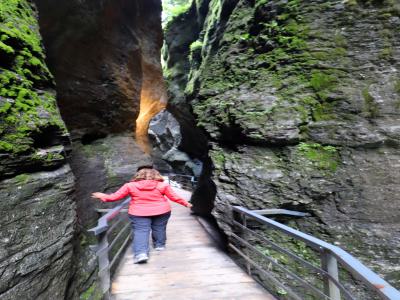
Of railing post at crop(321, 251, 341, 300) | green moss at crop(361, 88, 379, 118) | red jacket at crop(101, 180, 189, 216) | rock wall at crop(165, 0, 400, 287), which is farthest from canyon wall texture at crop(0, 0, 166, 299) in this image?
green moss at crop(361, 88, 379, 118)

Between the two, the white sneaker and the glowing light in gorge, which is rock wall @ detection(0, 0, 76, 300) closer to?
the white sneaker

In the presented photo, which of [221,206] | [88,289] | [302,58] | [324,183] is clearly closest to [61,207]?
[88,289]

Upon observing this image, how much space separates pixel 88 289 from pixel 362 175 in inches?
187

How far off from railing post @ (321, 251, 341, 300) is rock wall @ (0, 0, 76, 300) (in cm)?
254

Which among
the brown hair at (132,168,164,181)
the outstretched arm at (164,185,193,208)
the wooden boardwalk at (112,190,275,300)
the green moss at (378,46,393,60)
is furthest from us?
the green moss at (378,46,393,60)

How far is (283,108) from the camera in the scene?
5.91m

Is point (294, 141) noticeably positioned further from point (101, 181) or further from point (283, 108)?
point (101, 181)

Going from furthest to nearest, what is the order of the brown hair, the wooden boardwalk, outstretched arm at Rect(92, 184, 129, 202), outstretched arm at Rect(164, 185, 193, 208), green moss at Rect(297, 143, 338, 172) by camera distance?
green moss at Rect(297, 143, 338, 172) → the brown hair → outstretched arm at Rect(164, 185, 193, 208) → outstretched arm at Rect(92, 184, 129, 202) → the wooden boardwalk

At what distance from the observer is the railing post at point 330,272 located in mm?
2412

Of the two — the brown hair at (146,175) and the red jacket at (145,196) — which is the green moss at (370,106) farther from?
the brown hair at (146,175)

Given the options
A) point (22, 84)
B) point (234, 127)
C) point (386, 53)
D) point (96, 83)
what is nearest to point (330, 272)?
point (22, 84)

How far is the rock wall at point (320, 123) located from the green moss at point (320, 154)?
0.02 metres

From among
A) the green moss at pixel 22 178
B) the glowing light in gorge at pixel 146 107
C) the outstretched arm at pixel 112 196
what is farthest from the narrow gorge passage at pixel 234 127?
the glowing light in gorge at pixel 146 107

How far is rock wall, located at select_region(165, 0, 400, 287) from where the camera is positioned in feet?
16.0
